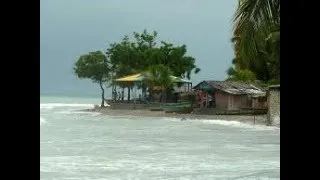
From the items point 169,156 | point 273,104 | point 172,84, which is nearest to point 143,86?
point 172,84

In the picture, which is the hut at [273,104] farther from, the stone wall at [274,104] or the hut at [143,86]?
the hut at [143,86]

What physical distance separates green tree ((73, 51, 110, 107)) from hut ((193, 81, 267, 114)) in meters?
8.67

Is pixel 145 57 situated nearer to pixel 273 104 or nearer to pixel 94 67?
pixel 94 67

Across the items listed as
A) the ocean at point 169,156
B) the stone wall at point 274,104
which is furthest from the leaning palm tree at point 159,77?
the stone wall at point 274,104

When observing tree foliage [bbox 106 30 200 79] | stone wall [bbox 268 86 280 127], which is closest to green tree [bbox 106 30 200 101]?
tree foliage [bbox 106 30 200 79]

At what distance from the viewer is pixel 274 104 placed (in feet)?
54.1

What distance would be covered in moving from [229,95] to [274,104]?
8010mm

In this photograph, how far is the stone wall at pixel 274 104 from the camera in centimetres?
1595

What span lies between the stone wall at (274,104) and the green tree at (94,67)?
17.1 m
